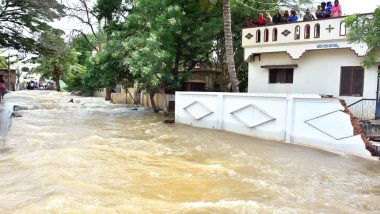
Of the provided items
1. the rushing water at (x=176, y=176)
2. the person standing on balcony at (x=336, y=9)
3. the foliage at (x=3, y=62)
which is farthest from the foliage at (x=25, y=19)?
the foliage at (x=3, y=62)

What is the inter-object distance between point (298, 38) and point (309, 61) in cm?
139

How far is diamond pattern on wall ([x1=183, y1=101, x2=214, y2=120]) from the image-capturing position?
16013 mm

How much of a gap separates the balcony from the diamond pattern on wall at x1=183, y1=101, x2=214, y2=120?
13.2 ft

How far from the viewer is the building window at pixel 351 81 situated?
50.7 feet

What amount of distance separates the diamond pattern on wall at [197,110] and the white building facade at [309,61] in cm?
402

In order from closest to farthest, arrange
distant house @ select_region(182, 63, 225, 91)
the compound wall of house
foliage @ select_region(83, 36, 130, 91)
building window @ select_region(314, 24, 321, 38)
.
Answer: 1. the compound wall of house
2. building window @ select_region(314, 24, 321, 38)
3. foliage @ select_region(83, 36, 130, 91)
4. distant house @ select_region(182, 63, 225, 91)

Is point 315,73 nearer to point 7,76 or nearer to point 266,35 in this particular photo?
point 266,35

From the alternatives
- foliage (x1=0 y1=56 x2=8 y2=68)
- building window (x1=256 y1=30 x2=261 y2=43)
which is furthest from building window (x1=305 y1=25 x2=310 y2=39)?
foliage (x1=0 y1=56 x2=8 y2=68)

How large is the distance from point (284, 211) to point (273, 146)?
619 centimetres

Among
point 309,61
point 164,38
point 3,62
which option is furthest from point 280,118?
point 3,62

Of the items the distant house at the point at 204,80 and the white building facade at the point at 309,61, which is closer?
the white building facade at the point at 309,61

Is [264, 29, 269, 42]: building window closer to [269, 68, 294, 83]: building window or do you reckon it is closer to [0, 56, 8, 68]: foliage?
[269, 68, 294, 83]: building window

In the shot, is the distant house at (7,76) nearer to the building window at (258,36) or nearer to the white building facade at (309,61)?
the white building facade at (309,61)

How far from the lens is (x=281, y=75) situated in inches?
715
